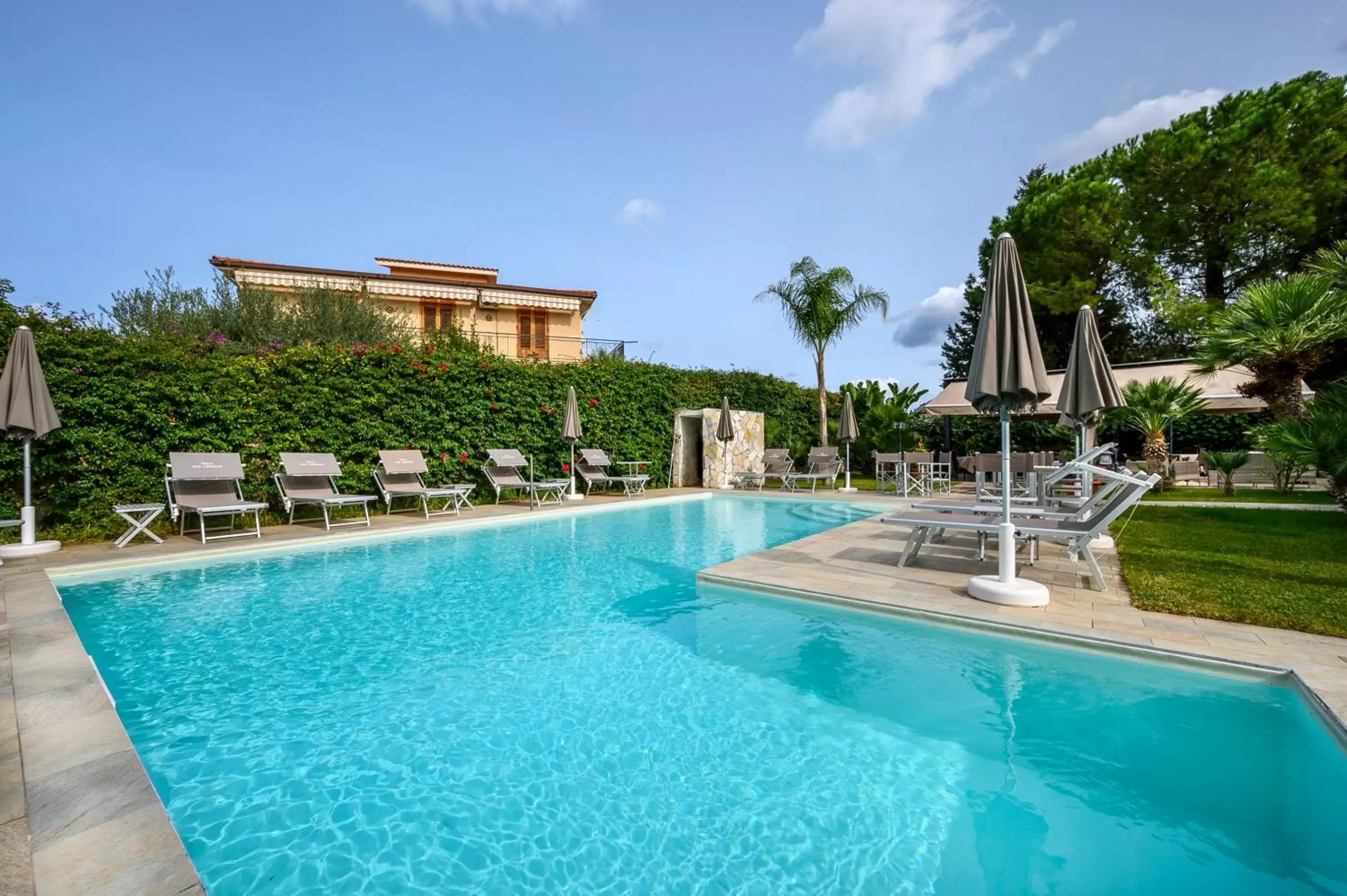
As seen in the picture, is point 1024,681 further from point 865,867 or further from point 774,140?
point 774,140

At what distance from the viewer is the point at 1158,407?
13992mm

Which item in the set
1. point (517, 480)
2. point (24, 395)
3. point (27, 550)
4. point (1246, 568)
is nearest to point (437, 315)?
point (517, 480)

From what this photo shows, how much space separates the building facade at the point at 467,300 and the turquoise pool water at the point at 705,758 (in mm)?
15762

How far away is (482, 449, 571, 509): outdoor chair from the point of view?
13.0 m

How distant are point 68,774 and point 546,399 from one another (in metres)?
13.1

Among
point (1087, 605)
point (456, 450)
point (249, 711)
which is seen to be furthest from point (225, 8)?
point (1087, 605)

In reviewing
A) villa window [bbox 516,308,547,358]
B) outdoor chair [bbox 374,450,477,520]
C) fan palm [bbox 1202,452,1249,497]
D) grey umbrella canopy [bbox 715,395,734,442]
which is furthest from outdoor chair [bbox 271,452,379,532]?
fan palm [bbox 1202,452,1249,497]

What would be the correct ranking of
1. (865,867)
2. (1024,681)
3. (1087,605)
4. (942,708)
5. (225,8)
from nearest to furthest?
(865,867) < (942,708) < (1024,681) < (1087,605) < (225,8)

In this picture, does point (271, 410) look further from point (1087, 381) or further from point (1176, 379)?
point (1176, 379)

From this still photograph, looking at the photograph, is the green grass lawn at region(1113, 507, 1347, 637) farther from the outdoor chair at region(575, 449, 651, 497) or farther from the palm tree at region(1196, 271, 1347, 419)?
the outdoor chair at region(575, 449, 651, 497)

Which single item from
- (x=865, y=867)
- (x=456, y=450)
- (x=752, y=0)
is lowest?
(x=865, y=867)

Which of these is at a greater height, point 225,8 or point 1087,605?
point 225,8

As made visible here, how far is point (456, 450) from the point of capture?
13320 mm

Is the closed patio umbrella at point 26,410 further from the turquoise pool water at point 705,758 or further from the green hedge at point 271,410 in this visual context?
the turquoise pool water at point 705,758
